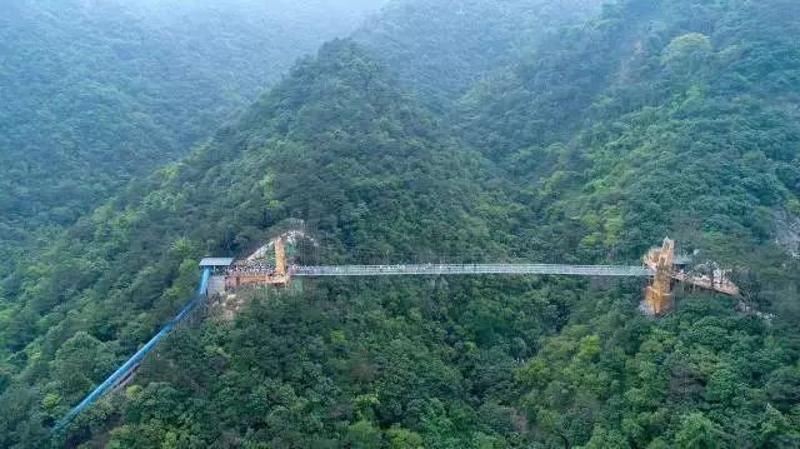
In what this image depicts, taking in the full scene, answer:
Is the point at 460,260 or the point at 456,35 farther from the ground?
the point at 456,35

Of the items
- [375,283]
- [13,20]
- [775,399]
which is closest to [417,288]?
[375,283]

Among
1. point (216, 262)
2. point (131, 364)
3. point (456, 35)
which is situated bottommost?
point (131, 364)

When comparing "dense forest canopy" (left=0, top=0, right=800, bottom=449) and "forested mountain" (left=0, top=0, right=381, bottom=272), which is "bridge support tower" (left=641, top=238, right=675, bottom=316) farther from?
"forested mountain" (left=0, top=0, right=381, bottom=272)

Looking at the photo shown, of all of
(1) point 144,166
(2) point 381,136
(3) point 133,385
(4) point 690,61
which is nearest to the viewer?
(3) point 133,385

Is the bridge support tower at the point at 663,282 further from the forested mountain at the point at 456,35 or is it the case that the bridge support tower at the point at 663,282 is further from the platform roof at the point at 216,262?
the forested mountain at the point at 456,35

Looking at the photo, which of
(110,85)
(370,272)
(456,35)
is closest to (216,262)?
(370,272)

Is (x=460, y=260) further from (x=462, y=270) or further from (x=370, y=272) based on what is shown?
(x=370, y=272)

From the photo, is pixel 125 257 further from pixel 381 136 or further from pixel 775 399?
pixel 775 399
